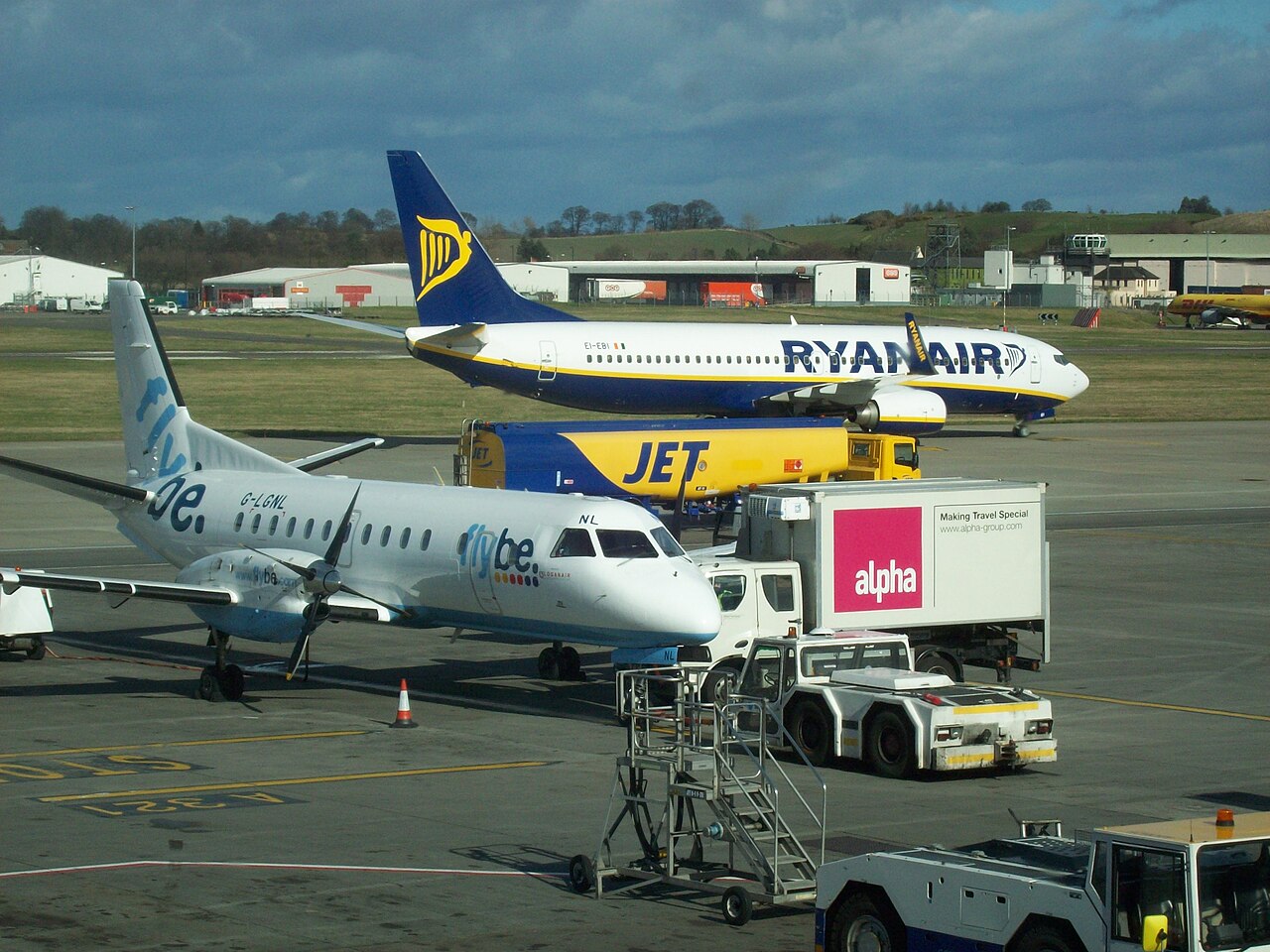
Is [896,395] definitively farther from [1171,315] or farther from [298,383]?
[1171,315]

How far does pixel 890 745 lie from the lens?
22.0 metres

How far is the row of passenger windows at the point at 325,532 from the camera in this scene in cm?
2762

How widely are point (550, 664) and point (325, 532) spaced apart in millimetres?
4558

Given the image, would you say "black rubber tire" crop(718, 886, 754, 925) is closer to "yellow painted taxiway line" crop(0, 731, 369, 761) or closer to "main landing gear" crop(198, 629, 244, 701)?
"yellow painted taxiway line" crop(0, 731, 369, 761)

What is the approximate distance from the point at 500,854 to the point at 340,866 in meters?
1.69

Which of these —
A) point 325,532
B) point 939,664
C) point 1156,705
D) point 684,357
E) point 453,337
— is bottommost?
point 1156,705

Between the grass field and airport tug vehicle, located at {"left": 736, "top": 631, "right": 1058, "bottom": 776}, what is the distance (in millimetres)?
50139

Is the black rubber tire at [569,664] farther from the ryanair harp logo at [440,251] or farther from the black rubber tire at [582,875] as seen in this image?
the ryanair harp logo at [440,251]

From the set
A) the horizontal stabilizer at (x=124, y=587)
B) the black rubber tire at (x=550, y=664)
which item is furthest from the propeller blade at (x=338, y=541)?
the black rubber tire at (x=550, y=664)

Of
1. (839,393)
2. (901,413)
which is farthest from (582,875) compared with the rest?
(839,393)

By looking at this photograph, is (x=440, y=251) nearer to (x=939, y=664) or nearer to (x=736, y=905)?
(x=939, y=664)

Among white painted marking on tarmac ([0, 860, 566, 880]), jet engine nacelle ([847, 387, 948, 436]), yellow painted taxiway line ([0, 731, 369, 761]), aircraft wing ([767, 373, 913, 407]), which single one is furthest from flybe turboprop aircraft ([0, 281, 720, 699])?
aircraft wing ([767, 373, 913, 407])

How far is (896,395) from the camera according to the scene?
60812mm

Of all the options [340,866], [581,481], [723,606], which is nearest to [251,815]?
[340,866]
